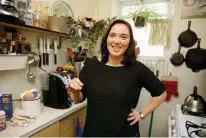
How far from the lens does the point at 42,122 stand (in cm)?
127

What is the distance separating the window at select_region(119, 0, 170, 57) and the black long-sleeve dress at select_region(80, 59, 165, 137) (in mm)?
1395

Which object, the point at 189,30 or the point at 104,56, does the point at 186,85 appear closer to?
the point at 189,30

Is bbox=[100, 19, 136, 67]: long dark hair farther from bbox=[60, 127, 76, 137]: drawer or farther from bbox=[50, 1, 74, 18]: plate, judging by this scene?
bbox=[50, 1, 74, 18]: plate

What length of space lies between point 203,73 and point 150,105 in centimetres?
133

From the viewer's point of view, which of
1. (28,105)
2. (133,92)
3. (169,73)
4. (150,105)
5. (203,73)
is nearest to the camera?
(133,92)

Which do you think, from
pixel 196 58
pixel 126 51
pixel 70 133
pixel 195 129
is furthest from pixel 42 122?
pixel 196 58

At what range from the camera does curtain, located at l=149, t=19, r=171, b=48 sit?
7.25ft

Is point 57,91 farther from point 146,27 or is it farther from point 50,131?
point 146,27

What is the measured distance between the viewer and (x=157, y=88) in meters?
1.09

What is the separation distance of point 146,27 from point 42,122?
6.10 feet

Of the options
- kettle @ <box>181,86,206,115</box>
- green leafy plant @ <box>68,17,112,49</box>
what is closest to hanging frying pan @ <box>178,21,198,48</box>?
kettle @ <box>181,86,206,115</box>

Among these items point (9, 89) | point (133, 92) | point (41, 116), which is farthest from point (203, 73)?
point (9, 89)

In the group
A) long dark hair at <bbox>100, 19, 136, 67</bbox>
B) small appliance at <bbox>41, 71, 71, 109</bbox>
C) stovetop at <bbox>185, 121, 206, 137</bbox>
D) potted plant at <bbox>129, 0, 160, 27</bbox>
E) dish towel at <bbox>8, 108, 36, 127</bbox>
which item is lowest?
stovetop at <bbox>185, 121, 206, 137</bbox>

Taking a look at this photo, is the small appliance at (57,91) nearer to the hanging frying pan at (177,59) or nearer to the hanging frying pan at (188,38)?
the hanging frying pan at (177,59)
